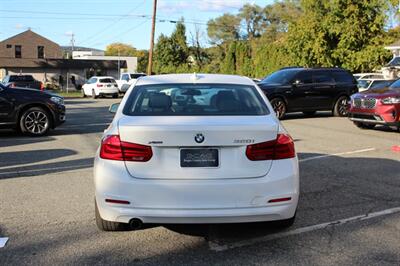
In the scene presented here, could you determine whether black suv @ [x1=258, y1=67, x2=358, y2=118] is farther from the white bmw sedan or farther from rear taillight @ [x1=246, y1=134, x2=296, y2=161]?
the white bmw sedan

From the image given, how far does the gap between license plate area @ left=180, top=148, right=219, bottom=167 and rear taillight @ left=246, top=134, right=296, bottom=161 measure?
0.29m

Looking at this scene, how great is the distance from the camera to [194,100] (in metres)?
5.39

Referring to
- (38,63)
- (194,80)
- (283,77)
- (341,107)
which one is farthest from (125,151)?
(38,63)

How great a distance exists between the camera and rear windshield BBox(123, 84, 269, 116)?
5.07m

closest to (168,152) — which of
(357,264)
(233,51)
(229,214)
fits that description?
(229,214)

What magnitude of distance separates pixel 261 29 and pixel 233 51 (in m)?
37.7

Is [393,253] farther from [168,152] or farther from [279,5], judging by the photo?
[279,5]

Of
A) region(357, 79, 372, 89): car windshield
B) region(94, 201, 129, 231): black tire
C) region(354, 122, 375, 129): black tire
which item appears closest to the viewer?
region(94, 201, 129, 231): black tire

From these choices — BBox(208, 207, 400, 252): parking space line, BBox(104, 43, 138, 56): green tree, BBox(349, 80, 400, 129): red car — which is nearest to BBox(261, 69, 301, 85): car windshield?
BBox(349, 80, 400, 129): red car

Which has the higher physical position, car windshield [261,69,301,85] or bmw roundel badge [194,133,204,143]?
car windshield [261,69,301,85]

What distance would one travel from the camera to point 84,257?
15.0 feet

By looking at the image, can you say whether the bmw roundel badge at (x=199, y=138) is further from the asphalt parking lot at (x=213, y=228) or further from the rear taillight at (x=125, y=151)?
the asphalt parking lot at (x=213, y=228)

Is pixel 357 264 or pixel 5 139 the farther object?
pixel 5 139

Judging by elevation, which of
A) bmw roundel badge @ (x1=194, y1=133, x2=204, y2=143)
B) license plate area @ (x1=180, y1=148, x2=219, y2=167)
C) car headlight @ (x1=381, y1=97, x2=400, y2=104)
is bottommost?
license plate area @ (x1=180, y1=148, x2=219, y2=167)
